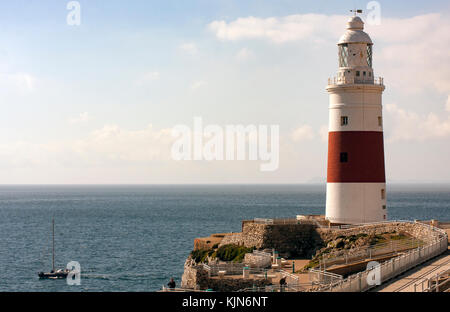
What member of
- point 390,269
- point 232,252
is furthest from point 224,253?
point 390,269

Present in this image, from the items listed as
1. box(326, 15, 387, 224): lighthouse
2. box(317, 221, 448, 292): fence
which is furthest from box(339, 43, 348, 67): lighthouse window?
box(317, 221, 448, 292): fence

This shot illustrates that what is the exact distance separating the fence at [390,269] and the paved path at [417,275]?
28cm

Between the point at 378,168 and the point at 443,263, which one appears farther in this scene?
the point at 378,168

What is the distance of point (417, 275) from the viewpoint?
28.3 metres

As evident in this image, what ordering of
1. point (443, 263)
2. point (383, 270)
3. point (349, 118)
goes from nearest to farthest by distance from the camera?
point (383, 270) → point (443, 263) → point (349, 118)

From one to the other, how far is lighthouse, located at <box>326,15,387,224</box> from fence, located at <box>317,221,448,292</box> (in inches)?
436

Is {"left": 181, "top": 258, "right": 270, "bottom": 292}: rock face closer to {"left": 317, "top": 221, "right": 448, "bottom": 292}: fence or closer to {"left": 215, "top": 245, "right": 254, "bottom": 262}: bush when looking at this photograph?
{"left": 317, "top": 221, "right": 448, "bottom": 292}: fence

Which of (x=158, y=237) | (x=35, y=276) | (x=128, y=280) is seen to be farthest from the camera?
(x=158, y=237)

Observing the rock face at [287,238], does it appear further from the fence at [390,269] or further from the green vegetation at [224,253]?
the fence at [390,269]

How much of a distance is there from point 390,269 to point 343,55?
2235 cm
